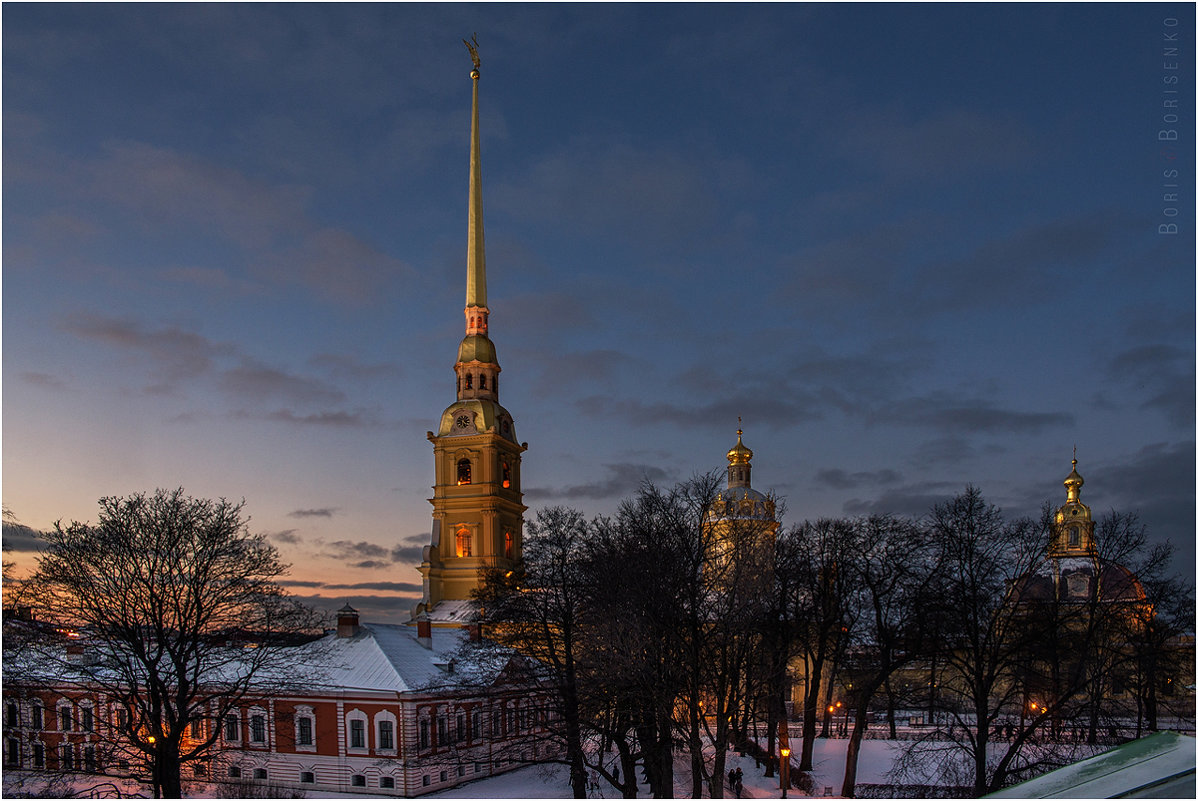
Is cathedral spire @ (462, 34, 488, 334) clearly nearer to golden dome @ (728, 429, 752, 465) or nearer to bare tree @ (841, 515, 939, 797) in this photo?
golden dome @ (728, 429, 752, 465)

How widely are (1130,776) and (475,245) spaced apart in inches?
3257

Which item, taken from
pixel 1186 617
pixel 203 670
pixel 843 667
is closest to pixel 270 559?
pixel 203 670

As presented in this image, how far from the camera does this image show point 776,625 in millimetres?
36531

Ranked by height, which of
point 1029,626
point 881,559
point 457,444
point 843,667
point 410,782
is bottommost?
point 410,782

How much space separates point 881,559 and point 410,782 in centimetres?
2012

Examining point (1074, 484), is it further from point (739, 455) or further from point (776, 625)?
point (776, 625)

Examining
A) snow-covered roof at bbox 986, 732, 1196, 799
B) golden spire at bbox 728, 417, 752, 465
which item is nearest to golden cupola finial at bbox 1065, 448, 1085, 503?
golden spire at bbox 728, 417, 752, 465

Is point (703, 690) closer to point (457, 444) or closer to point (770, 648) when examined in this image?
point (770, 648)

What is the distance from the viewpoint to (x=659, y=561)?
29703mm

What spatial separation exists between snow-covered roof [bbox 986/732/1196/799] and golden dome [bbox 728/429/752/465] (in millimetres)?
76919

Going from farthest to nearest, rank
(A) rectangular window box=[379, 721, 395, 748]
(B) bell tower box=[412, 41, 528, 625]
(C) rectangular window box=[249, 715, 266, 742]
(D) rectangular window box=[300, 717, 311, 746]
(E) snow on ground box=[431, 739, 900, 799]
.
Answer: (B) bell tower box=[412, 41, 528, 625]
(C) rectangular window box=[249, 715, 266, 742]
(D) rectangular window box=[300, 717, 311, 746]
(A) rectangular window box=[379, 721, 395, 748]
(E) snow on ground box=[431, 739, 900, 799]

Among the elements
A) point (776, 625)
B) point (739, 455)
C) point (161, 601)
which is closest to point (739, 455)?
point (739, 455)

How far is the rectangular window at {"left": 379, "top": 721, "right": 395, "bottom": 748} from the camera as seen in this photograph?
127 feet

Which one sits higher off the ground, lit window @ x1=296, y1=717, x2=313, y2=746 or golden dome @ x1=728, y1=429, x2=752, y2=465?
golden dome @ x1=728, y1=429, x2=752, y2=465
